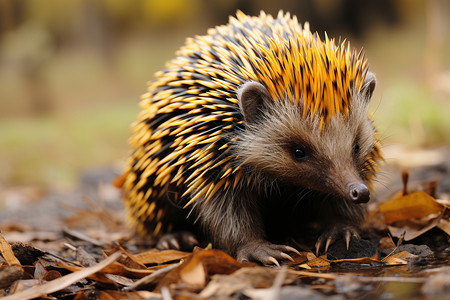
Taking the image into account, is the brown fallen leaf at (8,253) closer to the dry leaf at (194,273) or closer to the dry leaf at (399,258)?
the dry leaf at (194,273)

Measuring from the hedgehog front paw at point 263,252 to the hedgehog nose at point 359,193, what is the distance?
0.58 m

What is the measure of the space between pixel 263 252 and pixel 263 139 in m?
0.68

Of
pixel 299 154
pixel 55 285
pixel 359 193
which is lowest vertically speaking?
pixel 55 285

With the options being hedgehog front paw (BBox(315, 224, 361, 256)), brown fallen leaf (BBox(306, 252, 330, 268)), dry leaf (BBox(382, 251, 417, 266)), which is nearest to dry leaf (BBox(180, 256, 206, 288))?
brown fallen leaf (BBox(306, 252, 330, 268))

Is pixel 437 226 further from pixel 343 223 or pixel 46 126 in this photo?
pixel 46 126

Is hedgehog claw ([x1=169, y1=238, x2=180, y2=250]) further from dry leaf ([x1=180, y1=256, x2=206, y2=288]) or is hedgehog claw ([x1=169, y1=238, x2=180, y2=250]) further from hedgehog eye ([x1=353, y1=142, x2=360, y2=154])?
hedgehog eye ([x1=353, y1=142, x2=360, y2=154])

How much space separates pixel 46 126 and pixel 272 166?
13876mm

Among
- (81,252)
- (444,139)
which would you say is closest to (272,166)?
(81,252)

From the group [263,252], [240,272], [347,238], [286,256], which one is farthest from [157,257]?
[347,238]

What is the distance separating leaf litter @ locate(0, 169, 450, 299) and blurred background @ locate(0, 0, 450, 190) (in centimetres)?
486

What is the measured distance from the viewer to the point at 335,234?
3.51 m

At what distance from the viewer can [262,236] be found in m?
3.54

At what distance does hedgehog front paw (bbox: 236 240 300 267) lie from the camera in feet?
10.7

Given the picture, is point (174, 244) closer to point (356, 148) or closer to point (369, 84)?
point (356, 148)
